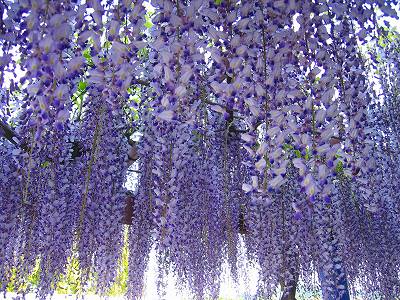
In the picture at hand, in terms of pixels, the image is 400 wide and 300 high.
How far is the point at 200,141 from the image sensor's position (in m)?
4.18

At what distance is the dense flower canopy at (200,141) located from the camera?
72.7 inches

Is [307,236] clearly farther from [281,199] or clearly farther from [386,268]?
[386,268]

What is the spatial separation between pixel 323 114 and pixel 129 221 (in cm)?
349

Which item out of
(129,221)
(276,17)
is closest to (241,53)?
(276,17)

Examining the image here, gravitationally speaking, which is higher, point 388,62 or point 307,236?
point 388,62

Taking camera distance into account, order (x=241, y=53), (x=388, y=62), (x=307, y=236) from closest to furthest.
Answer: (x=241, y=53) → (x=307, y=236) → (x=388, y=62)

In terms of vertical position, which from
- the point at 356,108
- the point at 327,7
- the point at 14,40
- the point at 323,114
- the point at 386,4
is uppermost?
the point at 386,4

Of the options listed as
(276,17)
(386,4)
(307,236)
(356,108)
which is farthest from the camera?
(307,236)

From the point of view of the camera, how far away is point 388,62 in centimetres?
489

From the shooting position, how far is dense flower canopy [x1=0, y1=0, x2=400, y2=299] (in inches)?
72.7

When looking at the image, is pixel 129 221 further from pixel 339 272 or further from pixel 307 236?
pixel 339 272

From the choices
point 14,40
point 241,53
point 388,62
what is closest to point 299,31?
point 241,53

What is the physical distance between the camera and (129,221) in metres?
5.02

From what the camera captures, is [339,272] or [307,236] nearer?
[307,236]
